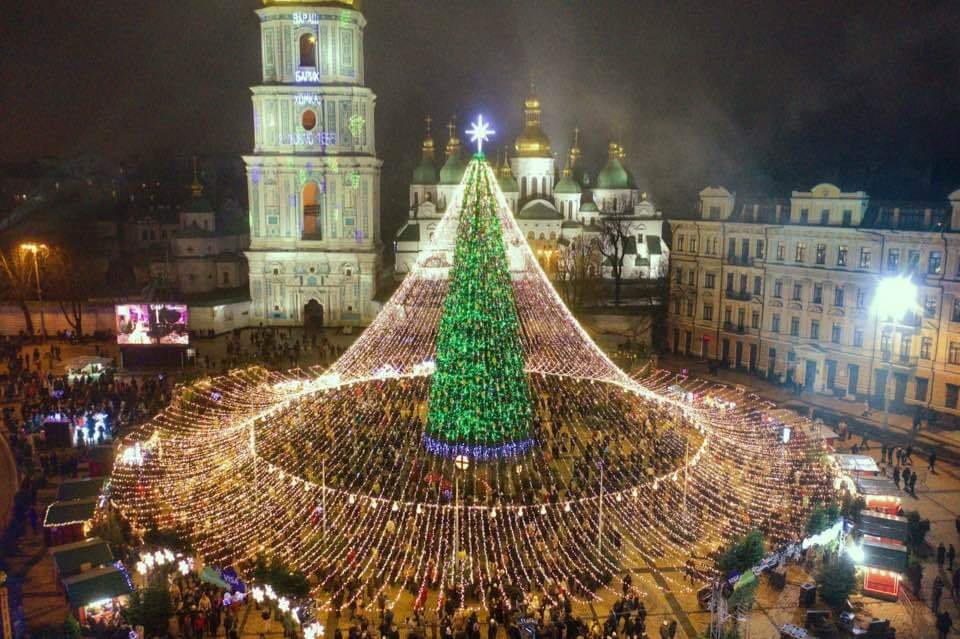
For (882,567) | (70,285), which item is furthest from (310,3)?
(882,567)

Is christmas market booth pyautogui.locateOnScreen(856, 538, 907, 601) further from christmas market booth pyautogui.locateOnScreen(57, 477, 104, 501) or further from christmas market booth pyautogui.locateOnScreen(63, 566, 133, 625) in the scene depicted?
christmas market booth pyautogui.locateOnScreen(57, 477, 104, 501)

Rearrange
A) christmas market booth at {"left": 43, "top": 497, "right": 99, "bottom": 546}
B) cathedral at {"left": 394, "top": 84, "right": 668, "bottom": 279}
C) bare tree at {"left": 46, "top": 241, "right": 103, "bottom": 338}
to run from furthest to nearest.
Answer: cathedral at {"left": 394, "top": 84, "right": 668, "bottom": 279} < bare tree at {"left": 46, "top": 241, "right": 103, "bottom": 338} < christmas market booth at {"left": 43, "top": 497, "right": 99, "bottom": 546}

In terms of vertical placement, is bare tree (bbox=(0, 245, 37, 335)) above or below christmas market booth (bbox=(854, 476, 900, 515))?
above

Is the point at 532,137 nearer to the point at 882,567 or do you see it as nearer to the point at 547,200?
the point at 547,200

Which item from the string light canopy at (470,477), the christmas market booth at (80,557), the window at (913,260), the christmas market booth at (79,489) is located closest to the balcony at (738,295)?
the window at (913,260)

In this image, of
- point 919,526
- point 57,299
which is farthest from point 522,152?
point 919,526

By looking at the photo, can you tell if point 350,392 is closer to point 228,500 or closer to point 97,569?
point 228,500

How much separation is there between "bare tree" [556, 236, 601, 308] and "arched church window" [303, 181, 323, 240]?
16272 millimetres

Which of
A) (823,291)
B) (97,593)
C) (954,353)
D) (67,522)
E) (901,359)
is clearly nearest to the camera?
(97,593)

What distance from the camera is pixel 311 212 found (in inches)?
2119

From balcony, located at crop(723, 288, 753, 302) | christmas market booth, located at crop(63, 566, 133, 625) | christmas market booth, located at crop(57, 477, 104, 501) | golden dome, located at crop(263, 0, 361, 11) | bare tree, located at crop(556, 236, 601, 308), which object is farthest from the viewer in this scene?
bare tree, located at crop(556, 236, 601, 308)

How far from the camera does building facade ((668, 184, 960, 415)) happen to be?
32875 mm

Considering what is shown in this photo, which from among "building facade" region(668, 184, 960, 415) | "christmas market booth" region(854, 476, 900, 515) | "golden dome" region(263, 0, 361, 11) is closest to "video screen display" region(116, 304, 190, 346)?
"golden dome" region(263, 0, 361, 11)

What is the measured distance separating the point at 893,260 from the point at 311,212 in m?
35.2
